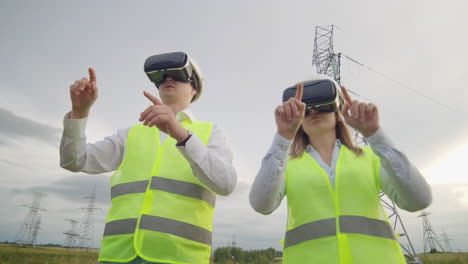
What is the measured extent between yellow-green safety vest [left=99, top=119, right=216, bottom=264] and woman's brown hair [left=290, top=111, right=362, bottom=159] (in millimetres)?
952

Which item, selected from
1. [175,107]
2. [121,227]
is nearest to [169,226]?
[121,227]

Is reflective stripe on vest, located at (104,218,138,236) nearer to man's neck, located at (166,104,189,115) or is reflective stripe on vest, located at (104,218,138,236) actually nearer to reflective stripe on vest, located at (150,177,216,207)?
reflective stripe on vest, located at (150,177,216,207)

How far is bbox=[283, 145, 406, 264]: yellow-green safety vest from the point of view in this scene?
2.27 metres

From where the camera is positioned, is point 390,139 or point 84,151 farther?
point 84,151

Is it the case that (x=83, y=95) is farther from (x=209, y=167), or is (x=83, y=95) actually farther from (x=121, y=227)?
(x=209, y=167)

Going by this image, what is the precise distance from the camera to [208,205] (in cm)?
289

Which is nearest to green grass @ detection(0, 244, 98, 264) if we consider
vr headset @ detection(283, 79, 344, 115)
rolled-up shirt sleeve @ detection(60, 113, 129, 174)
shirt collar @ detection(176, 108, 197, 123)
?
rolled-up shirt sleeve @ detection(60, 113, 129, 174)

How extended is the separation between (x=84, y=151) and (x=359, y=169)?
2.60m

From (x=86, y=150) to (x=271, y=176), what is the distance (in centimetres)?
195

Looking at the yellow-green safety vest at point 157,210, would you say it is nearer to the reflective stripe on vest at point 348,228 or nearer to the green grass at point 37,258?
the reflective stripe on vest at point 348,228

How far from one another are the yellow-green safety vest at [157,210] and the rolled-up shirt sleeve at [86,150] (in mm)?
332

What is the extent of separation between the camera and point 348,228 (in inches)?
92.0

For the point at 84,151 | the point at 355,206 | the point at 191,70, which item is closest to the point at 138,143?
the point at 84,151

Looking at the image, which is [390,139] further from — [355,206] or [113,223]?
[113,223]
